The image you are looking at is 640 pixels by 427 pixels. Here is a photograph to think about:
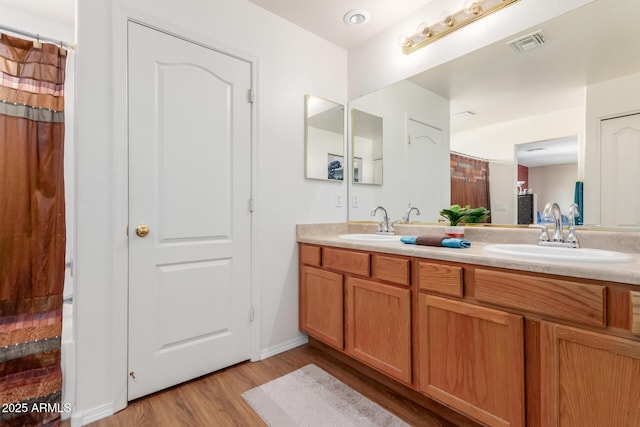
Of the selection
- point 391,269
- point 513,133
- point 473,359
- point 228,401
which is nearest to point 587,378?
point 473,359

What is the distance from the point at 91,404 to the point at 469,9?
9.59 feet

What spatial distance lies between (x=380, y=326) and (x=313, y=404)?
1.75ft

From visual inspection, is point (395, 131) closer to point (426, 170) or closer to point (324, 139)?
point (426, 170)

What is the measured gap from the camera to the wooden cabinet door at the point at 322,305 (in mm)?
1902

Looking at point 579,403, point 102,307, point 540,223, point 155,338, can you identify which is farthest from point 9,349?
point 540,223

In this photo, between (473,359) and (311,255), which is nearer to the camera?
(473,359)

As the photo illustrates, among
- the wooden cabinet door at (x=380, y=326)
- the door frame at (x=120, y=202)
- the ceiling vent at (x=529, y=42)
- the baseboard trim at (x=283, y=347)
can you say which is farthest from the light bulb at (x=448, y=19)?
the baseboard trim at (x=283, y=347)

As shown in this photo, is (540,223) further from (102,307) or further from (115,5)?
(115,5)

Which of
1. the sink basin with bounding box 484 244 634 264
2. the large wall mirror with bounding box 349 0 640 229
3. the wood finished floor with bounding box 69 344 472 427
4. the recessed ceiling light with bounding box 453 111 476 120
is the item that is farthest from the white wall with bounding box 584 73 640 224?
the wood finished floor with bounding box 69 344 472 427

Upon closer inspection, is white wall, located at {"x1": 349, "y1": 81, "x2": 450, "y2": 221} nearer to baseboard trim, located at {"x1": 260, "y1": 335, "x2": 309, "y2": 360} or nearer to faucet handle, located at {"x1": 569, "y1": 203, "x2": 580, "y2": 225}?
faucet handle, located at {"x1": 569, "y1": 203, "x2": 580, "y2": 225}

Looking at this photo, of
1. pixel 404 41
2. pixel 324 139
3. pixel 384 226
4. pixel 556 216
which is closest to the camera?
pixel 556 216

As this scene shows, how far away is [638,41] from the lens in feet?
4.30

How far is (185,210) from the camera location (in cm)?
175

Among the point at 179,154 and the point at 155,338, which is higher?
the point at 179,154
